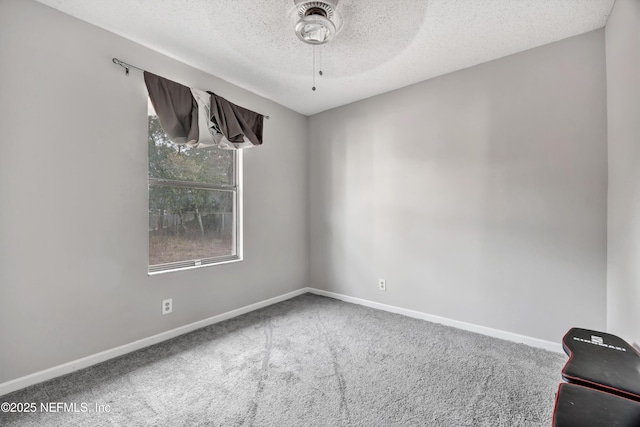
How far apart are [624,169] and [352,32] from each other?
6.53 ft

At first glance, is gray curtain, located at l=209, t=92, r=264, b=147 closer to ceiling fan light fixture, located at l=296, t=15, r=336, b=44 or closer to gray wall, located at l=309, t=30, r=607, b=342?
gray wall, located at l=309, t=30, r=607, b=342

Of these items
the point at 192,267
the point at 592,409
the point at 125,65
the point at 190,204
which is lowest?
the point at 592,409

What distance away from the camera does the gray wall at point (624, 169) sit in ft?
4.96

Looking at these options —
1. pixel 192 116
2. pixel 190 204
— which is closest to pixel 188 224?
pixel 190 204

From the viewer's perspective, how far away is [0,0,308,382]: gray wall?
173cm

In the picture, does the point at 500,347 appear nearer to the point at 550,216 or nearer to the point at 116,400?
the point at 550,216

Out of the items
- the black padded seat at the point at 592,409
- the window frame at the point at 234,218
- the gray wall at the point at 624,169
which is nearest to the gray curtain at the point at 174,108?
the window frame at the point at 234,218

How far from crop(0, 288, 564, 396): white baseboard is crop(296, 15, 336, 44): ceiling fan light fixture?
2602mm

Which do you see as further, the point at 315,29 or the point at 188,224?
the point at 188,224

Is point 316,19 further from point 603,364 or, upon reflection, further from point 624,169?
point 603,364

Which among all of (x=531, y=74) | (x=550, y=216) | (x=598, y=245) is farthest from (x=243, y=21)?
(x=598, y=245)

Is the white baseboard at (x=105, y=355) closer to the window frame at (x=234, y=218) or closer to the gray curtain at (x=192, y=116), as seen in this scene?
the window frame at (x=234, y=218)

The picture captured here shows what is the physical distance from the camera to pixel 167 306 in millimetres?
2451

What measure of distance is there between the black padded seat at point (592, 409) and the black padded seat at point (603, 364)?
0.09m
